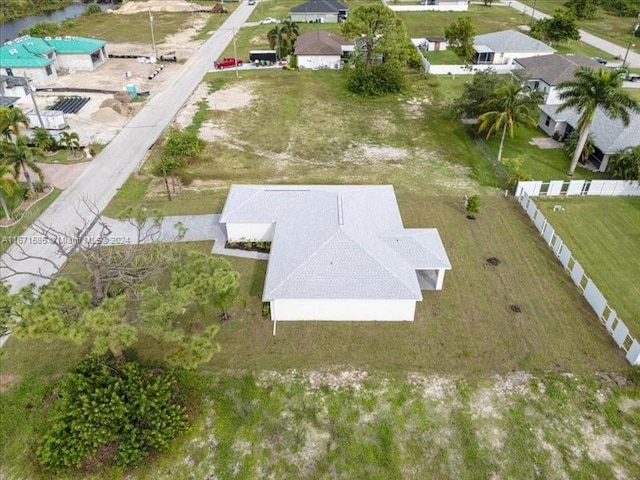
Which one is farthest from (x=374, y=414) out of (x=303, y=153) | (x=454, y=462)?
(x=303, y=153)

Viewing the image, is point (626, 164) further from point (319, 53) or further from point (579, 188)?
point (319, 53)

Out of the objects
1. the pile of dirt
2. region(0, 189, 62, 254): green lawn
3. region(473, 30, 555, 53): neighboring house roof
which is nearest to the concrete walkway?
region(0, 189, 62, 254): green lawn

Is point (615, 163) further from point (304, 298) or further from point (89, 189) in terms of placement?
point (89, 189)

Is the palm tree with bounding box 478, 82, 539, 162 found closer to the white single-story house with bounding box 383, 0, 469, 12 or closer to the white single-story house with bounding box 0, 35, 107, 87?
the white single-story house with bounding box 0, 35, 107, 87

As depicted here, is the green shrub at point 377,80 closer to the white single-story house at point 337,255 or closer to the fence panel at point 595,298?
the white single-story house at point 337,255

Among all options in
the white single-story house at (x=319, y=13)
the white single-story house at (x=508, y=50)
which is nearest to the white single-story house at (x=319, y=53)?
the white single-story house at (x=508, y=50)
